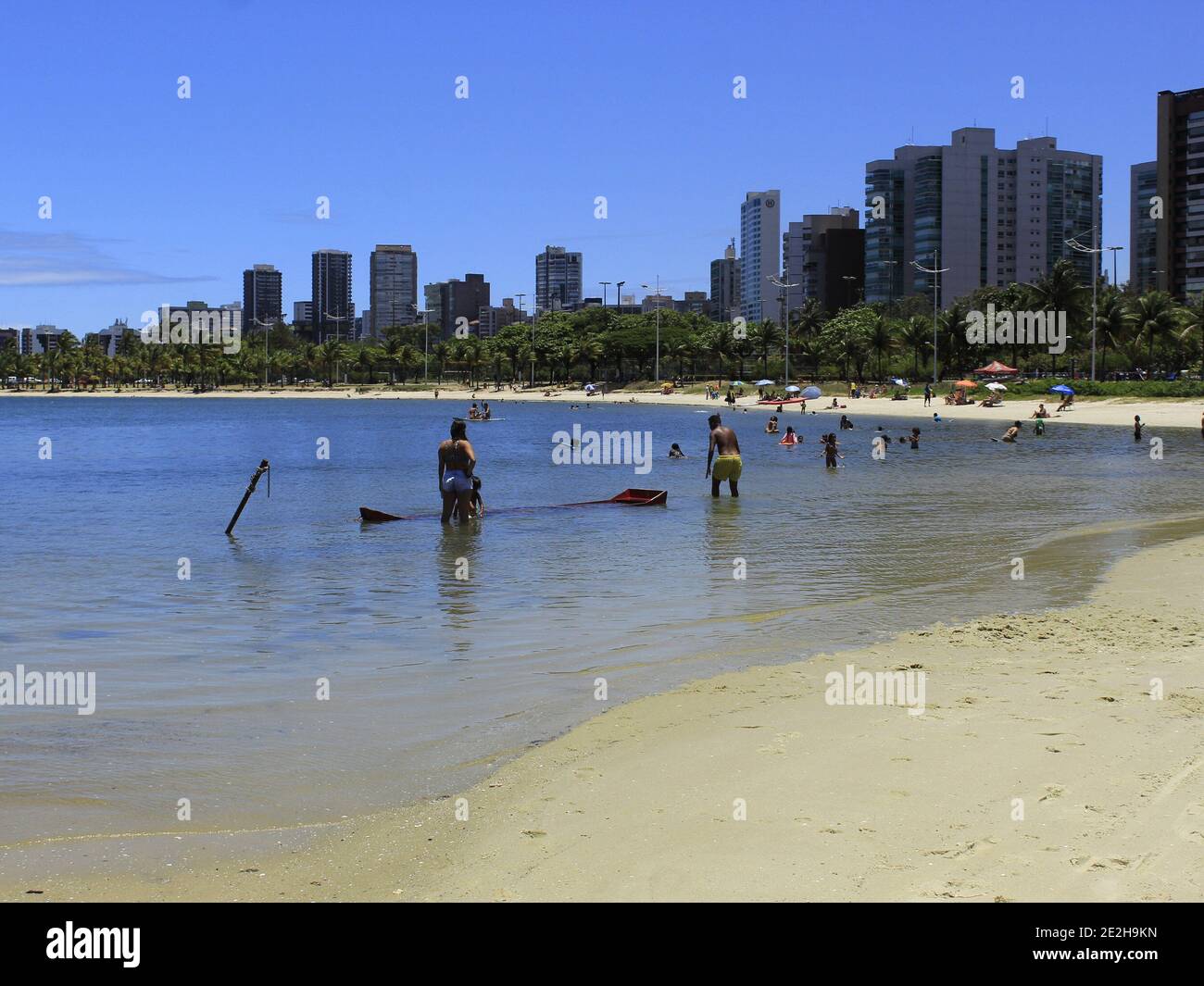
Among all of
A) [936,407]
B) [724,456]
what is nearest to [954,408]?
[936,407]

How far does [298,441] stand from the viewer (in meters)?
69.5

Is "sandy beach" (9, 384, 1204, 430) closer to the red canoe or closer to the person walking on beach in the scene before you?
the red canoe

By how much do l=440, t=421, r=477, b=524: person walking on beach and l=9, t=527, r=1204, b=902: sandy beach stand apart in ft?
37.8

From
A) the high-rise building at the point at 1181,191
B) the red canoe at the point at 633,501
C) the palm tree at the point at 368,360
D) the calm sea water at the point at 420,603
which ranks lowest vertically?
the calm sea water at the point at 420,603

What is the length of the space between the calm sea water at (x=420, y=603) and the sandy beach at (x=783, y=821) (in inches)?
23.6

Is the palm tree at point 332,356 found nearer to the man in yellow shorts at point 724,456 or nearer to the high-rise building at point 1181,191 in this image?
the high-rise building at point 1181,191

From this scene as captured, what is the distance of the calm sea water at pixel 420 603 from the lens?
795 centimetres

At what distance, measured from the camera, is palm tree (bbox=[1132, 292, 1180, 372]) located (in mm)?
90438

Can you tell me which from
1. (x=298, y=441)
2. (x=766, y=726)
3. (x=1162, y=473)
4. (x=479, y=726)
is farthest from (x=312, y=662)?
(x=298, y=441)

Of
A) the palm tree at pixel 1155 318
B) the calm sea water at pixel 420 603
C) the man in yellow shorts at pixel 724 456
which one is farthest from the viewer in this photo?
the palm tree at pixel 1155 318

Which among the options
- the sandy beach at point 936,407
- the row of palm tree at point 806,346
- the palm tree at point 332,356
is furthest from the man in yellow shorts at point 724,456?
the palm tree at point 332,356

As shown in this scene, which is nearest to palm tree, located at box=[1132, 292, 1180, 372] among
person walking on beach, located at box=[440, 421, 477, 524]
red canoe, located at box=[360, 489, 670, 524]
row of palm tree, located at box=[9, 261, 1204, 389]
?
row of palm tree, located at box=[9, 261, 1204, 389]

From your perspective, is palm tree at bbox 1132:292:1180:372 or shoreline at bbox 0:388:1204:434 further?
palm tree at bbox 1132:292:1180:372

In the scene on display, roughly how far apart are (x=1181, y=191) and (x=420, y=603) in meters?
163
